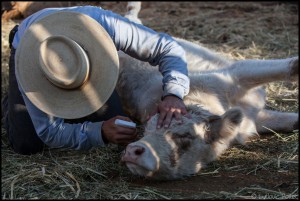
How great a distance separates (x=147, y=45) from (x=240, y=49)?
4159mm

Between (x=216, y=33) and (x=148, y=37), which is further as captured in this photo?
(x=216, y=33)

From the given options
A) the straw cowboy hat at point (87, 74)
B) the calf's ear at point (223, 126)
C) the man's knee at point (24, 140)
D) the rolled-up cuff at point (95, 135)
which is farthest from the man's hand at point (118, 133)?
the man's knee at point (24, 140)

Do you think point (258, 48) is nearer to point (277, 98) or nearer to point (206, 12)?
point (277, 98)

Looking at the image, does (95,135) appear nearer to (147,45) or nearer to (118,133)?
(118,133)

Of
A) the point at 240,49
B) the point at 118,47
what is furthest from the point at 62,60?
the point at 240,49

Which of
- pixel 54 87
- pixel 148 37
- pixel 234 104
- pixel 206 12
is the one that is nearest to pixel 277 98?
pixel 234 104

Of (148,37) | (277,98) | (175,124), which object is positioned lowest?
(277,98)

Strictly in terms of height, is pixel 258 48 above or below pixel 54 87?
below

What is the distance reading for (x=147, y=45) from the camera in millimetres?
4488

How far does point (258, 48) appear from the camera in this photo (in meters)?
8.38

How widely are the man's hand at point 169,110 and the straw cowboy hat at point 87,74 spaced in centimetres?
42

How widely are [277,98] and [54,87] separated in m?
3.10

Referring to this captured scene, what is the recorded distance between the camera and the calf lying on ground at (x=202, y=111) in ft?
13.6

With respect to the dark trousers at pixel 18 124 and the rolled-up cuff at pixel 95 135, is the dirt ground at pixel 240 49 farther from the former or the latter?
the dark trousers at pixel 18 124
